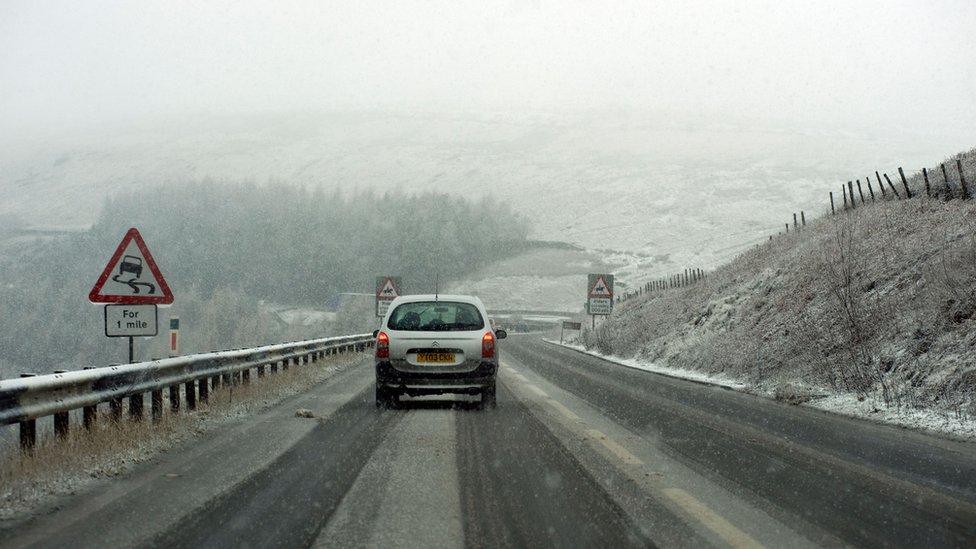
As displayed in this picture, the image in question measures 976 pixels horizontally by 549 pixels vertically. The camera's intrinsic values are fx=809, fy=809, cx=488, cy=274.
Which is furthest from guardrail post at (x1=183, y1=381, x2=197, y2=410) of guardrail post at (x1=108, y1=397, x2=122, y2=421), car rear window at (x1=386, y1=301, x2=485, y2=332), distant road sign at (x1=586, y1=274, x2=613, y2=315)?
distant road sign at (x1=586, y1=274, x2=613, y2=315)

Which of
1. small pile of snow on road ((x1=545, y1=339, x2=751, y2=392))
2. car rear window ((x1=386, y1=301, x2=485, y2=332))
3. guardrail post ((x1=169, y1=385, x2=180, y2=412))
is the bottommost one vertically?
small pile of snow on road ((x1=545, y1=339, x2=751, y2=392))

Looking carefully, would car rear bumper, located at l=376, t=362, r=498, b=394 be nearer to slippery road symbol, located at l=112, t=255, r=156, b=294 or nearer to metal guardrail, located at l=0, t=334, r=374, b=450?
metal guardrail, located at l=0, t=334, r=374, b=450

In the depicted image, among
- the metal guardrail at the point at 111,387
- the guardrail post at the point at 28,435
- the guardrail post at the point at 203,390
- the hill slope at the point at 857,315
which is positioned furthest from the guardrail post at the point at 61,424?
the hill slope at the point at 857,315

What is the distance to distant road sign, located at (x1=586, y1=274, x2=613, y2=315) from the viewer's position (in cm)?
3588

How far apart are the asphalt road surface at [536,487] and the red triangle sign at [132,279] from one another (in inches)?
82.7

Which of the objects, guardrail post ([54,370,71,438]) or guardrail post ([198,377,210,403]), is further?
guardrail post ([198,377,210,403])

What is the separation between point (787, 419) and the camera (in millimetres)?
9984

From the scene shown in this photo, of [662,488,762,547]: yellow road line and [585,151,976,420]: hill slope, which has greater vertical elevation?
[585,151,976,420]: hill slope

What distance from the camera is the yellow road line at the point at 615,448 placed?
6.94 m

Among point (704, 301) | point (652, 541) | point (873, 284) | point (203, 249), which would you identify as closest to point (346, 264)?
point (203, 249)

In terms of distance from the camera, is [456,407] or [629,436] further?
[456,407]

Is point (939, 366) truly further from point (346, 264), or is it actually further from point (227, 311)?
point (346, 264)

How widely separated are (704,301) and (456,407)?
1652 cm

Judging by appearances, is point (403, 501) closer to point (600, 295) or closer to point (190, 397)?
point (190, 397)
